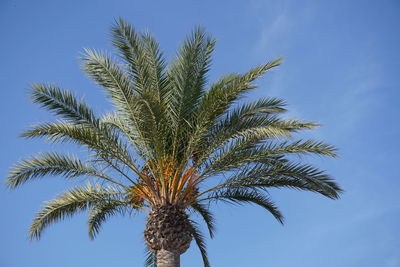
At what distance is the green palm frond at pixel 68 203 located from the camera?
1090cm

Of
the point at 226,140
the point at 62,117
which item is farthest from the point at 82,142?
the point at 226,140

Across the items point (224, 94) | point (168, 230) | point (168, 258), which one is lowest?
point (168, 258)

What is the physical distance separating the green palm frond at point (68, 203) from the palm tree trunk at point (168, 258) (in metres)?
1.89

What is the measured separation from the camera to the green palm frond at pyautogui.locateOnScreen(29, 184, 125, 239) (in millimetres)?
10898

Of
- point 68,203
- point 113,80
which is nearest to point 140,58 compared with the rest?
point 113,80

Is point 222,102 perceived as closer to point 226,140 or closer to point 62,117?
point 226,140

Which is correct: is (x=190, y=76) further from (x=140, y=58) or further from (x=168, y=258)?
(x=168, y=258)

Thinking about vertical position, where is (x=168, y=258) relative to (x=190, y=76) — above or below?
below

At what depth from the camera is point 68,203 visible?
10.9 meters

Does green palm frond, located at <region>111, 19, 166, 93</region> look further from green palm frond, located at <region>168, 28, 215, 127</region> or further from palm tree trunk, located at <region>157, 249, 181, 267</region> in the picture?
palm tree trunk, located at <region>157, 249, 181, 267</region>

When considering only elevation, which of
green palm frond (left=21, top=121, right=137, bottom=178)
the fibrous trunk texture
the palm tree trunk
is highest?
green palm frond (left=21, top=121, right=137, bottom=178)

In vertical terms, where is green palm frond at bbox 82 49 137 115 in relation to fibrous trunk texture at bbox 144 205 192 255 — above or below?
above

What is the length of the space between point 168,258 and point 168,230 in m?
0.62

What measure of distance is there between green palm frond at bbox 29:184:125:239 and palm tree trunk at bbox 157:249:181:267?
189 centimetres
